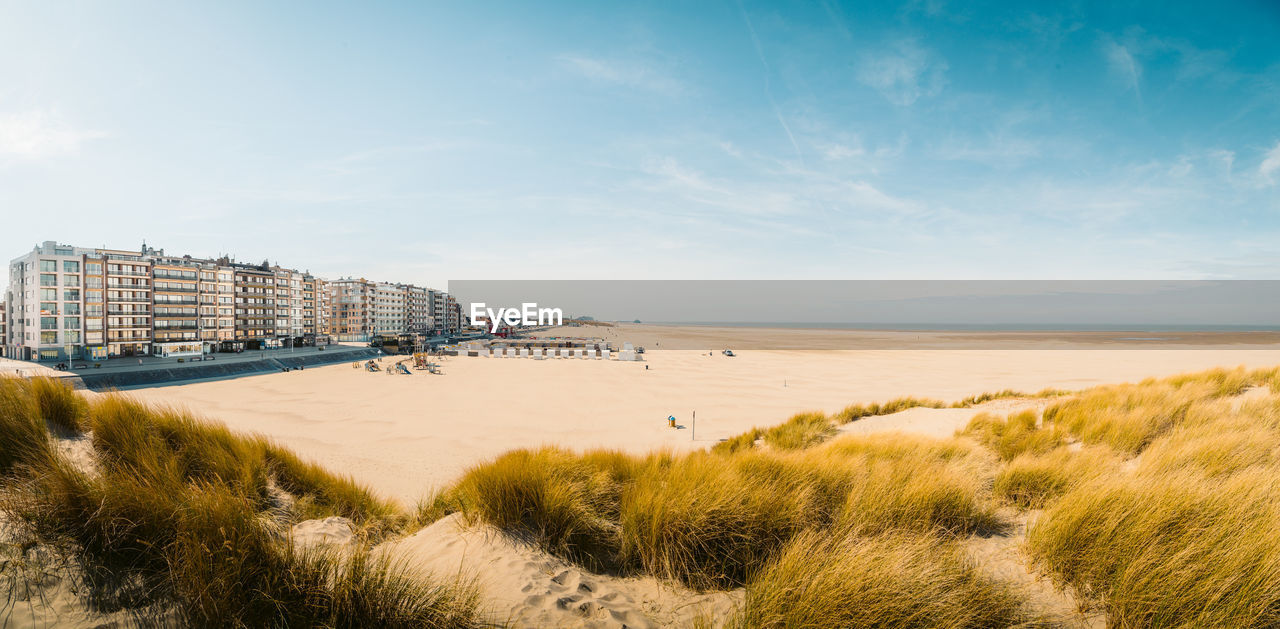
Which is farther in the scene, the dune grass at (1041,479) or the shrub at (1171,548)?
the dune grass at (1041,479)

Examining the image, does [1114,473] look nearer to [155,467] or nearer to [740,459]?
[740,459]

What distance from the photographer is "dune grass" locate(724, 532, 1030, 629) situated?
2.50 m

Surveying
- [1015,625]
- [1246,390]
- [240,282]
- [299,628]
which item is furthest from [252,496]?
[240,282]

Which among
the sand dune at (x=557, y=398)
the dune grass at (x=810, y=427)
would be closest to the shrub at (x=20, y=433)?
the sand dune at (x=557, y=398)

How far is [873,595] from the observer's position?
2539 millimetres

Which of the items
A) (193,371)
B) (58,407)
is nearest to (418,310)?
(193,371)

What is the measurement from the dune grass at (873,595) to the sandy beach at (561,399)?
603 cm

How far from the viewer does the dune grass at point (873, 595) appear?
2498mm

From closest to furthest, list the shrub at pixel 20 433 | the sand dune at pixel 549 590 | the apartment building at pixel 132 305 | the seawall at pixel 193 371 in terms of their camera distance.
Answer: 1. the sand dune at pixel 549 590
2. the shrub at pixel 20 433
3. the seawall at pixel 193 371
4. the apartment building at pixel 132 305

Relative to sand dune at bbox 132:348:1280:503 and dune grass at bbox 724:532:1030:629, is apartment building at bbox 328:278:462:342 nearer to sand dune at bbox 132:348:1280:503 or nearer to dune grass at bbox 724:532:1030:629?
sand dune at bbox 132:348:1280:503

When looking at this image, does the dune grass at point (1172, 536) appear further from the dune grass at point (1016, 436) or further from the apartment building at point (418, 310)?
the apartment building at point (418, 310)

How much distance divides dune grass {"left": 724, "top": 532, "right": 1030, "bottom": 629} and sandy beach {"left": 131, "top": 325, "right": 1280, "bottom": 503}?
6030 millimetres

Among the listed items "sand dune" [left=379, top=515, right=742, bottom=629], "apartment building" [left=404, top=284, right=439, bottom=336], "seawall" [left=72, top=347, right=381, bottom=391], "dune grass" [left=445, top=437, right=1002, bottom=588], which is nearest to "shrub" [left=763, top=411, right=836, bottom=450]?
"dune grass" [left=445, top=437, right=1002, bottom=588]

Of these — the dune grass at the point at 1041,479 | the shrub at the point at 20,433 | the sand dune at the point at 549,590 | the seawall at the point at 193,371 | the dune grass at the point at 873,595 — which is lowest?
the seawall at the point at 193,371
